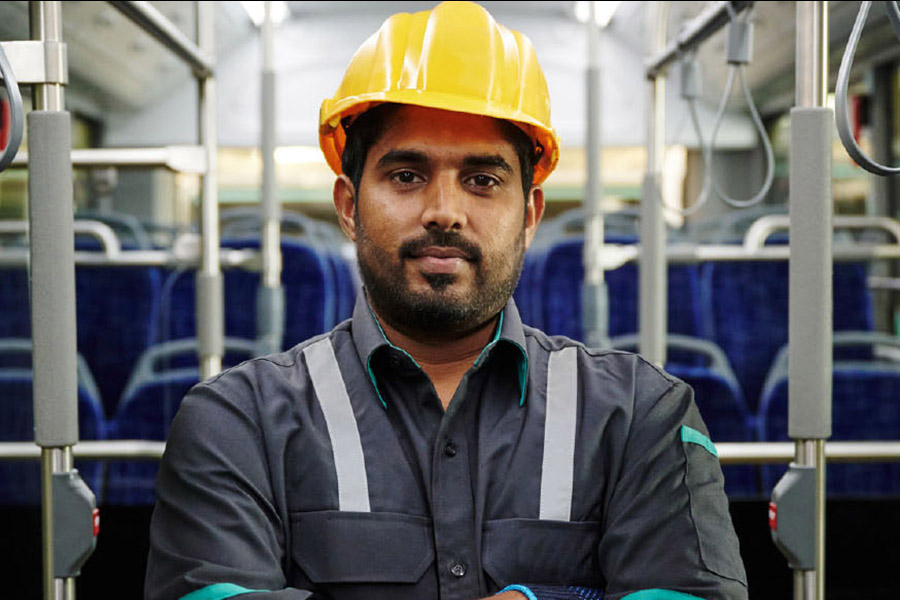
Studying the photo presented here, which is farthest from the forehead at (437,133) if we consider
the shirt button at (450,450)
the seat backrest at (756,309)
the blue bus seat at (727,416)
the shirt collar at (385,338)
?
the seat backrest at (756,309)

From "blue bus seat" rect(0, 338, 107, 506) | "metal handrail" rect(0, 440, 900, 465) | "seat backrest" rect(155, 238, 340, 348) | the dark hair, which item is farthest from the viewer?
"seat backrest" rect(155, 238, 340, 348)

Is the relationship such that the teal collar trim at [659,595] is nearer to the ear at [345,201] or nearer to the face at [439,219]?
the face at [439,219]

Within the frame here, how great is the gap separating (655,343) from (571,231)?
2835 millimetres

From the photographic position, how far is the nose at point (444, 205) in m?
1.16

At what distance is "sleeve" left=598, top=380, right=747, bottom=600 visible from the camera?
1067 mm

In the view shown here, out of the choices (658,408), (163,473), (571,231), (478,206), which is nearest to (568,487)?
(658,408)

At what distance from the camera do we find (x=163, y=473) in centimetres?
113

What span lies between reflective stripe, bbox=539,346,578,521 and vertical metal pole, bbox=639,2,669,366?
110 centimetres

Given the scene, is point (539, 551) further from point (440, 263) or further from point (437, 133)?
point (437, 133)

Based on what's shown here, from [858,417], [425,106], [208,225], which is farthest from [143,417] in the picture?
[858,417]

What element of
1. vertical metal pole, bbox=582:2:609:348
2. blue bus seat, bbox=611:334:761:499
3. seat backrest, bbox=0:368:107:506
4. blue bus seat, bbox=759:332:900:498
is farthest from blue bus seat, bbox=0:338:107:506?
blue bus seat, bbox=759:332:900:498

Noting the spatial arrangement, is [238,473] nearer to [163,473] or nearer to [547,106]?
[163,473]

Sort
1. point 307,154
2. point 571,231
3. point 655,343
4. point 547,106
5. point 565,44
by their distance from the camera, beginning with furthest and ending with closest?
point 307,154, point 571,231, point 565,44, point 655,343, point 547,106

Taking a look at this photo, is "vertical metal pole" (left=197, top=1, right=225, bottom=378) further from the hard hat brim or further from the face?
the face
